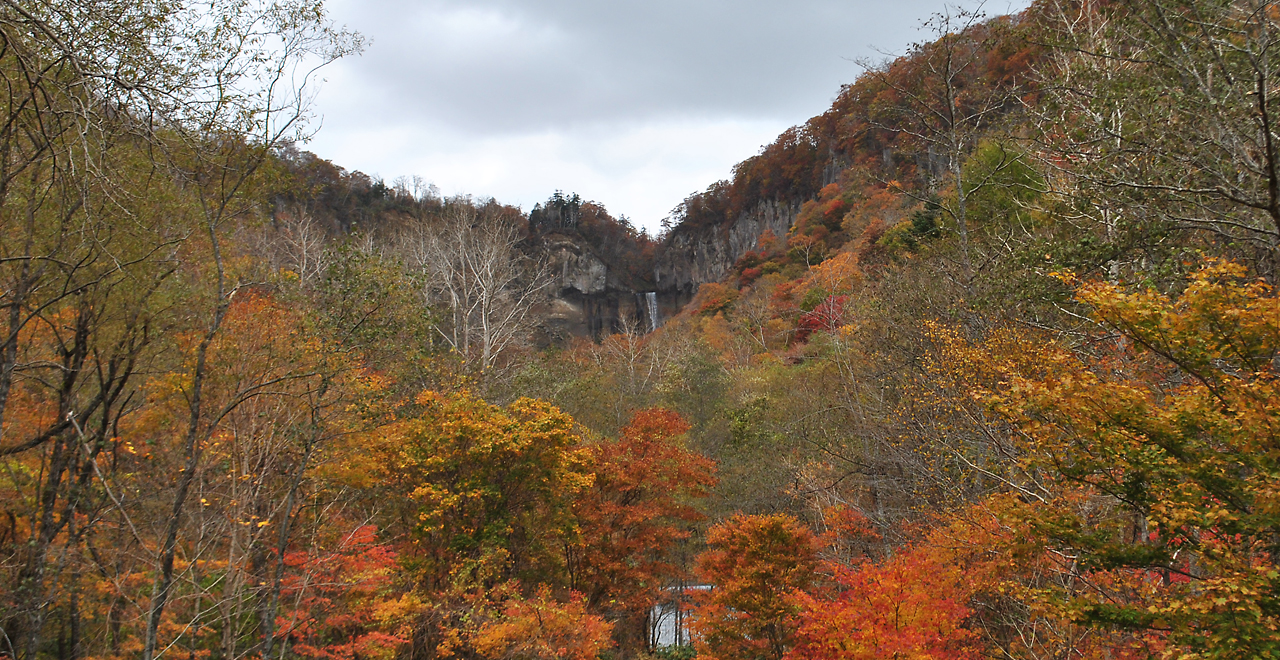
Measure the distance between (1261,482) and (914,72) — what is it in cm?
1044

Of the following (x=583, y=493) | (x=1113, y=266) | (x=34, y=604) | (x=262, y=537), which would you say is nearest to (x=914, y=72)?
(x=1113, y=266)

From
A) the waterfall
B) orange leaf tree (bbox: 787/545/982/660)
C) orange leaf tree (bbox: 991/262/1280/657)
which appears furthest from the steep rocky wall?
orange leaf tree (bbox: 991/262/1280/657)

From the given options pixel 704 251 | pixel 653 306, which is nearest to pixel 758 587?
pixel 653 306

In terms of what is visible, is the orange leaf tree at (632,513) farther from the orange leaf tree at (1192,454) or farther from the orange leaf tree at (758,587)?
the orange leaf tree at (1192,454)

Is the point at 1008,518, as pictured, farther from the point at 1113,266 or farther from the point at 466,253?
the point at 466,253

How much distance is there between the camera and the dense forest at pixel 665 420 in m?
4.68

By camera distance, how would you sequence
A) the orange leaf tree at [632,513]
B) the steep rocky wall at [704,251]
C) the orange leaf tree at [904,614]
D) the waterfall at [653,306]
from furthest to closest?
the waterfall at [653,306] → the steep rocky wall at [704,251] → the orange leaf tree at [632,513] → the orange leaf tree at [904,614]

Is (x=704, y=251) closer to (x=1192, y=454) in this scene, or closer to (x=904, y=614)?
(x=904, y=614)

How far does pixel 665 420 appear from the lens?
634 inches

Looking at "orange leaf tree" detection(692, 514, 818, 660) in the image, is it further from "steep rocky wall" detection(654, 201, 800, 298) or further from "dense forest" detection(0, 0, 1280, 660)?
"steep rocky wall" detection(654, 201, 800, 298)

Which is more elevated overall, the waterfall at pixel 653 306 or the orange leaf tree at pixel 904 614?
the waterfall at pixel 653 306

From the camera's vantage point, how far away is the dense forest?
468 centimetres

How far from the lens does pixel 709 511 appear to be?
60.8 ft

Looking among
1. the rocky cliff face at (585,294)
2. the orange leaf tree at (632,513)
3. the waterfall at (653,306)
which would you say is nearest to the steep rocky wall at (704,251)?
the waterfall at (653,306)
